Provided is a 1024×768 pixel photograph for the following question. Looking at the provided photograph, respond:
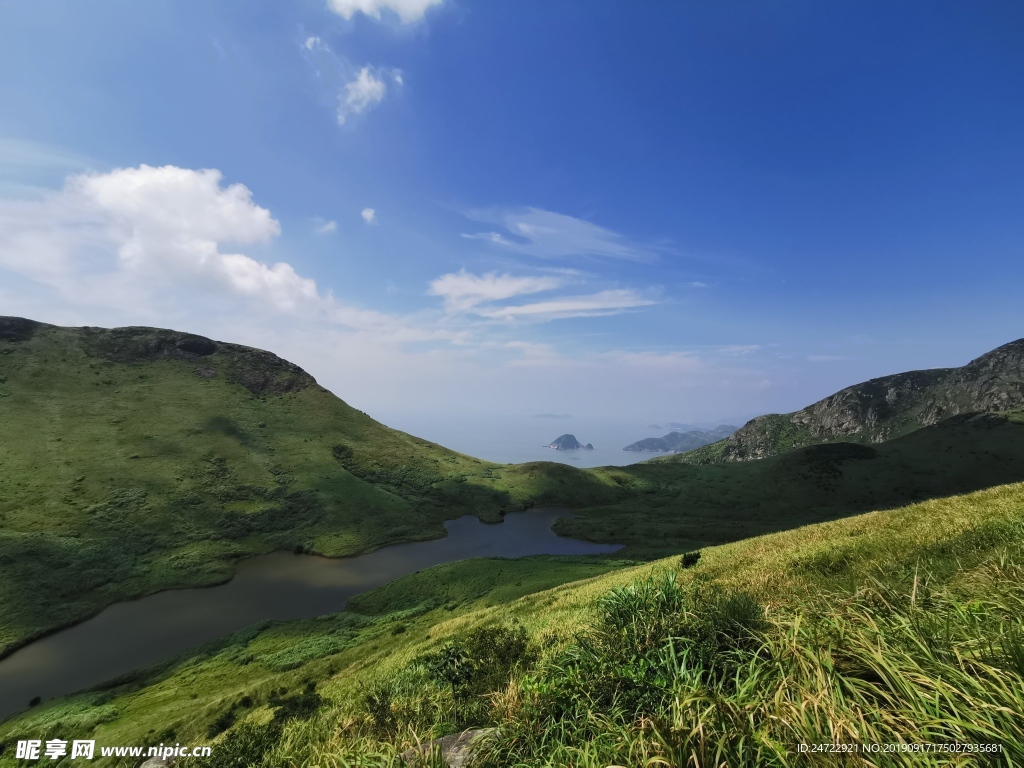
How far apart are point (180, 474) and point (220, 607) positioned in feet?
173

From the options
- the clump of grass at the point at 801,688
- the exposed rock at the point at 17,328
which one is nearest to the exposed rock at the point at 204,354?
the exposed rock at the point at 17,328

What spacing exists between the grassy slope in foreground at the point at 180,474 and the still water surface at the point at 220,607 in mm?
4020

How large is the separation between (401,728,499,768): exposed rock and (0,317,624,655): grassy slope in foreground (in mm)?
80297

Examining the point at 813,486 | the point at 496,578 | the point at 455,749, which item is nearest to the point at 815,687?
the point at 455,749

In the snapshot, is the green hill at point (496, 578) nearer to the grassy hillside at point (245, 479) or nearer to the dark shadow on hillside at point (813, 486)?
the grassy hillside at point (245, 479)

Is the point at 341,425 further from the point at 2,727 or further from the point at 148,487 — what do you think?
the point at 2,727

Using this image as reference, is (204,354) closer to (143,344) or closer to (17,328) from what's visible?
(143,344)

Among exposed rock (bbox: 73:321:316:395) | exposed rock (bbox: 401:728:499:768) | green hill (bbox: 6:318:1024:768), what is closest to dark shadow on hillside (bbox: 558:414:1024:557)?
green hill (bbox: 6:318:1024:768)

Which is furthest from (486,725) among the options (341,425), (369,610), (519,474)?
(341,425)

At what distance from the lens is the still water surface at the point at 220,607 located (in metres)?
48.5

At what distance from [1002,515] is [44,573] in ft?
359

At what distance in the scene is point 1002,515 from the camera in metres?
15.5

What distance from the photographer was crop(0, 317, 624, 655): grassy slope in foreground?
71.9 meters

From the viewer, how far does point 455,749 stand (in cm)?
768
